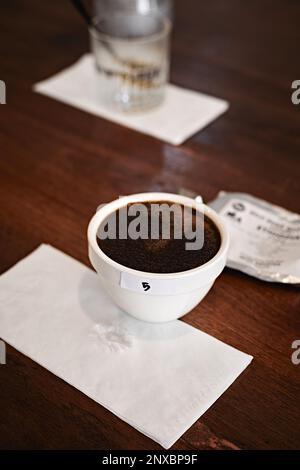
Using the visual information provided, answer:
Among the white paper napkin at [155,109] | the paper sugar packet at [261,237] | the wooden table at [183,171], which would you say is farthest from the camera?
the white paper napkin at [155,109]

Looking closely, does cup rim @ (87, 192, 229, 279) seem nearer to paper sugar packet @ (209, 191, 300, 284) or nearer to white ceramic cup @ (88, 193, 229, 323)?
white ceramic cup @ (88, 193, 229, 323)

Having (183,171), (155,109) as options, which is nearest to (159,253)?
(183,171)

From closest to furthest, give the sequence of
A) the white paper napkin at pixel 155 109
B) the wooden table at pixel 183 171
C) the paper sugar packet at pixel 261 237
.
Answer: the wooden table at pixel 183 171 → the paper sugar packet at pixel 261 237 → the white paper napkin at pixel 155 109

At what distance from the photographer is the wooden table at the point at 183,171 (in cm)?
65

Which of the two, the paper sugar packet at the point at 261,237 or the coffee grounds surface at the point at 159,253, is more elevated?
the coffee grounds surface at the point at 159,253

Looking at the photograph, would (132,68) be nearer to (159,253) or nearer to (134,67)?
(134,67)

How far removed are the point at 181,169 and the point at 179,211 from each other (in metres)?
0.29

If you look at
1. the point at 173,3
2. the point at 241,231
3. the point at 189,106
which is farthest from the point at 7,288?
the point at 173,3

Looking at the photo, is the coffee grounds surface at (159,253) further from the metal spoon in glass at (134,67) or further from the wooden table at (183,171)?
the metal spoon in glass at (134,67)

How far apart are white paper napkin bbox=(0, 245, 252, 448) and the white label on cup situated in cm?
8

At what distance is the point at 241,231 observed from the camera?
0.89m

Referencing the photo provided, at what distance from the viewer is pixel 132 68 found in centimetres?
119

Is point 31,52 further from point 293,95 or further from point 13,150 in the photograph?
point 293,95

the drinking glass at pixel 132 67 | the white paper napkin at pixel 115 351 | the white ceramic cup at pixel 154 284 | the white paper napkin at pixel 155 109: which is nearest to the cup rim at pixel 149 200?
the white ceramic cup at pixel 154 284
